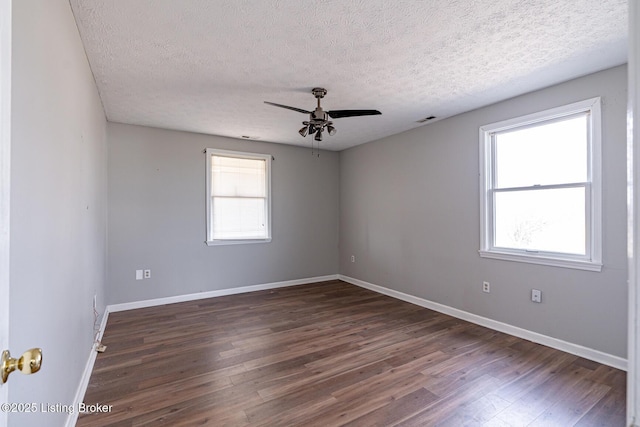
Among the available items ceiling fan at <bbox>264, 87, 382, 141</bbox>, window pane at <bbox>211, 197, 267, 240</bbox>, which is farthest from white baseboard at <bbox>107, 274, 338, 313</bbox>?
ceiling fan at <bbox>264, 87, 382, 141</bbox>

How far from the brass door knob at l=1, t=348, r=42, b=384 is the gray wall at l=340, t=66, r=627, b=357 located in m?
3.64

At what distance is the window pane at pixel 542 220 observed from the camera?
9.26 feet

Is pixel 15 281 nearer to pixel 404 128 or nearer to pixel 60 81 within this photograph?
pixel 60 81

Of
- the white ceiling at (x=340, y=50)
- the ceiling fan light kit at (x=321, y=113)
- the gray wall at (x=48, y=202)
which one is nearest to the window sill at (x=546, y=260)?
the white ceiling at (x=340, y=50)

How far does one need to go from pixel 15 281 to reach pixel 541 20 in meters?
3.11

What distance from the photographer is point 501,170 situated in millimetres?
3428

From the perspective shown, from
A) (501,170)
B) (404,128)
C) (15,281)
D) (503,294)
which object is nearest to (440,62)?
(501,170)

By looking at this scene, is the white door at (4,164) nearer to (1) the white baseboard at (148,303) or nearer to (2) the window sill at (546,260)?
A: (1) the white baseboard at (148,303)

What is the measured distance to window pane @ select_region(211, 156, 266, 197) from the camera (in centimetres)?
478

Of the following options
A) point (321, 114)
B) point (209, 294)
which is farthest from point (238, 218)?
point (321, 114)

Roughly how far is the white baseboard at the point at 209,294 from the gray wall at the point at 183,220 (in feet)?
0.23

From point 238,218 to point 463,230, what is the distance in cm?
339

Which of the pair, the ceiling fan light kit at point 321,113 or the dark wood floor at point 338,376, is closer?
the dark wood floor at point 338,376

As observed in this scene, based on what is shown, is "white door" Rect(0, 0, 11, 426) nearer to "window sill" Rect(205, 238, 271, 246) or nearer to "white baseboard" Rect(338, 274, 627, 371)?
"white baseboard" Rect(338, 274, 627, 371)
